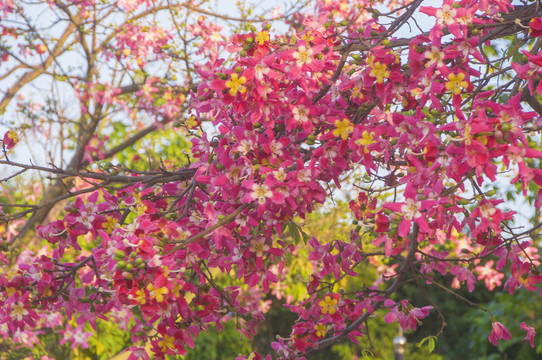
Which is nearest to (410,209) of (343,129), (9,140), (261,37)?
(343,129)

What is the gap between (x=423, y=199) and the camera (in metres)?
1.39

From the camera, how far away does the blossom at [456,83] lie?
1457 mm

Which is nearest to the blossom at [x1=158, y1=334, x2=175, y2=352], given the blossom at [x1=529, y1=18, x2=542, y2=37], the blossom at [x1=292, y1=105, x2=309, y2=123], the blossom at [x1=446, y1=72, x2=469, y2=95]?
the blossom at [x1=292, y1=105, x2=309, y2=123]

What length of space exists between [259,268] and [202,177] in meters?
0.42

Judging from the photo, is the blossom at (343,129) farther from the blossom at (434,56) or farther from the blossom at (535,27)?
the blossom at (535,27)

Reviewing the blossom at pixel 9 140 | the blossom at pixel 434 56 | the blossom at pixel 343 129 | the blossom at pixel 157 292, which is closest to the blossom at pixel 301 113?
the blossom at pixel 343 129

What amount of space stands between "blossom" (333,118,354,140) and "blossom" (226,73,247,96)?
279 millimetres

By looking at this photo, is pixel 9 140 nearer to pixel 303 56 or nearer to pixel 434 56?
pixel 303 56

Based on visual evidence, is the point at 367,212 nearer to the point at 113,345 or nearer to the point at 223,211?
the point at 223,211

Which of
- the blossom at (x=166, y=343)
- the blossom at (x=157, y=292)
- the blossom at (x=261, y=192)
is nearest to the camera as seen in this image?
the blossom at (x=157, y=292)

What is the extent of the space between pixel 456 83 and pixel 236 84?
58cm

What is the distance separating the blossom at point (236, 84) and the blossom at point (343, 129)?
0.92 ft

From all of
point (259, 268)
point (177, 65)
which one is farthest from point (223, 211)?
point (177, 65)

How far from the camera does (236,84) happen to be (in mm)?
1515
